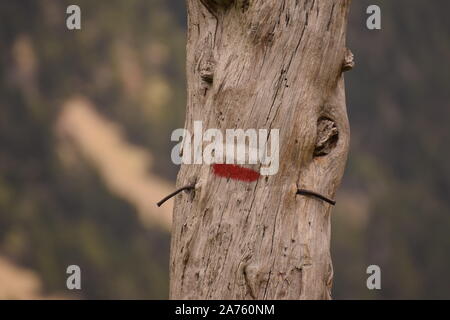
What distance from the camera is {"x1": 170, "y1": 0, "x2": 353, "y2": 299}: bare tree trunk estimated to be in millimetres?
3760

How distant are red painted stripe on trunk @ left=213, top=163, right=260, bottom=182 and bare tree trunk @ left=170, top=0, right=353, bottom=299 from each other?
3 cm

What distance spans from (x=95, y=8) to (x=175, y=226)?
8.26 meters

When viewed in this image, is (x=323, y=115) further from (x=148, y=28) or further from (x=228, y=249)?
(x=148, y=28)

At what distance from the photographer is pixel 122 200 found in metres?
11.1

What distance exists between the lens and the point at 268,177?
149 inches

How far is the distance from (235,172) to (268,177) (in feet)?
0.56

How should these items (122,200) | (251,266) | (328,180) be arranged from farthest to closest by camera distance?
(122,200)
(328,180)
(251,266)

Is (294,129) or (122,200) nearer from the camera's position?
(294,129)

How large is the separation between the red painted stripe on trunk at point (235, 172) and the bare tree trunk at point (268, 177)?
0.03 meters

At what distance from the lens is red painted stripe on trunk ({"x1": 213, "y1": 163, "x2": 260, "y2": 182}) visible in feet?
12.4

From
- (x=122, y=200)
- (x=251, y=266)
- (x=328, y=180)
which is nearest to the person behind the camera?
(x=251, y=266)

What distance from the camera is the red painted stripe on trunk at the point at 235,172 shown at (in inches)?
149

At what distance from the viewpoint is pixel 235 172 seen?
3812 mm
